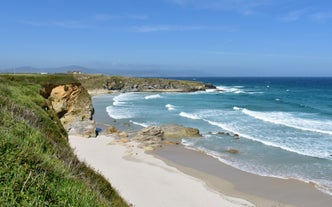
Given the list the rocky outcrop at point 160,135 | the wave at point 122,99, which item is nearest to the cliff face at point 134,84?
the wave at point 122,99

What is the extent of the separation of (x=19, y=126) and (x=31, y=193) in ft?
10.3

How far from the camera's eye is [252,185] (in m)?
19.0

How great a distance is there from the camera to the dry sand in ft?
52.4

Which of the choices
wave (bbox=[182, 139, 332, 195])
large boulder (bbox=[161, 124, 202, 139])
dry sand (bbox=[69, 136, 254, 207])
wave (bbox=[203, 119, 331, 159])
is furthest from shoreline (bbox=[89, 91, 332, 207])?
large boulder (bbox=[161, 124, 202, 139])

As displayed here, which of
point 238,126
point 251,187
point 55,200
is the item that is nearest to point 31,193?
point 55,200

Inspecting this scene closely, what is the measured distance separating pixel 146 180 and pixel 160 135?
39.0 ft

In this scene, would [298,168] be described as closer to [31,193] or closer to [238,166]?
[238,166]

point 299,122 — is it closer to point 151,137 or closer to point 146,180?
point 151,137

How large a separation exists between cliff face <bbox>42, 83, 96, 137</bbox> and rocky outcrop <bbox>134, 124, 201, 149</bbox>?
4.58m

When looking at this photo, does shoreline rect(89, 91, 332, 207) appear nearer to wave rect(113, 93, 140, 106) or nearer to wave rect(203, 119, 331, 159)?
wave rect(203, 119, 331, 159)

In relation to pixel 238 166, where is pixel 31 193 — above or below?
above

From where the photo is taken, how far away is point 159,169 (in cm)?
2177

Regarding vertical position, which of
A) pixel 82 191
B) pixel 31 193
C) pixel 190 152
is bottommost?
pixel 190 152

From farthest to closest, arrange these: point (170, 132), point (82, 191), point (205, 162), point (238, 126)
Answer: point (238, 126) < point (170, 132) < point (205, 162) < point (82, 191)
